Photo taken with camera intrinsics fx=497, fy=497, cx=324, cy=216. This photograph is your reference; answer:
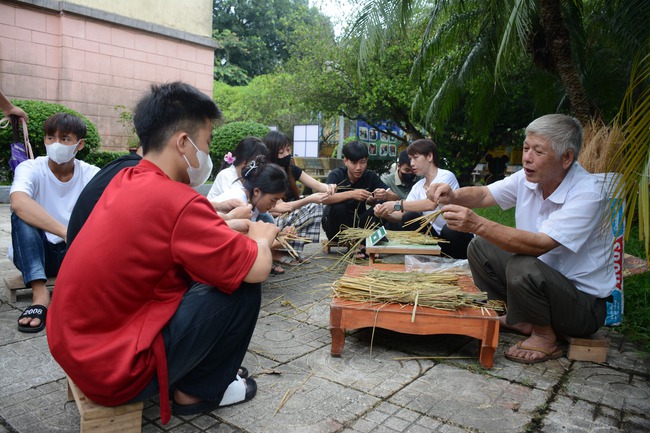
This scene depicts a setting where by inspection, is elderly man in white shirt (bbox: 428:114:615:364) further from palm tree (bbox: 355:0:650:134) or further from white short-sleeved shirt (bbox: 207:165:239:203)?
palm tree (bbox: 355:0:650:134)

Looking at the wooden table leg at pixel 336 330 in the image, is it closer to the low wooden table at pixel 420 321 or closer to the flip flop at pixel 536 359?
the low wooden table at pixel 420 321

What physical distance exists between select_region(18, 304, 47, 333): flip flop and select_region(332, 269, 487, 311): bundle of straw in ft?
5.92

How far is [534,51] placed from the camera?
22.3 feet

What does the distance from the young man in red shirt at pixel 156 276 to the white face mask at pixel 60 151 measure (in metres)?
1.79

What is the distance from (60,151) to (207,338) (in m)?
2.25

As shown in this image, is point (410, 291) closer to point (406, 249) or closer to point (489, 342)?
point (489, 342)

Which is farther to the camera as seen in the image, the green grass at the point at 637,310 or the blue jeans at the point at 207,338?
the green grass at the point at 637,310

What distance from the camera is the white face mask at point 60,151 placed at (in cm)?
343

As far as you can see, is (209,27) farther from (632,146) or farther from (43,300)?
(632,146)

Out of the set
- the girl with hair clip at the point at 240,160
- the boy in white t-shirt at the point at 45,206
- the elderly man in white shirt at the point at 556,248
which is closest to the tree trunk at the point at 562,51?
the elderly man in white shirt at the point at 556,248

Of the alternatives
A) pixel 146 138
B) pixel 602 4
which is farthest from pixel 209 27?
pixel 146 138

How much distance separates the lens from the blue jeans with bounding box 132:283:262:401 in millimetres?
1889

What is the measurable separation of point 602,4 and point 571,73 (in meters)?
2.53

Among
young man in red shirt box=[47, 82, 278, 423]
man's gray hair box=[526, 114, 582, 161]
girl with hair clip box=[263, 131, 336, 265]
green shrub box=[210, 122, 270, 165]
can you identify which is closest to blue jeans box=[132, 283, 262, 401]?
young man in red shirt box=[47, 82, 278, 423]
